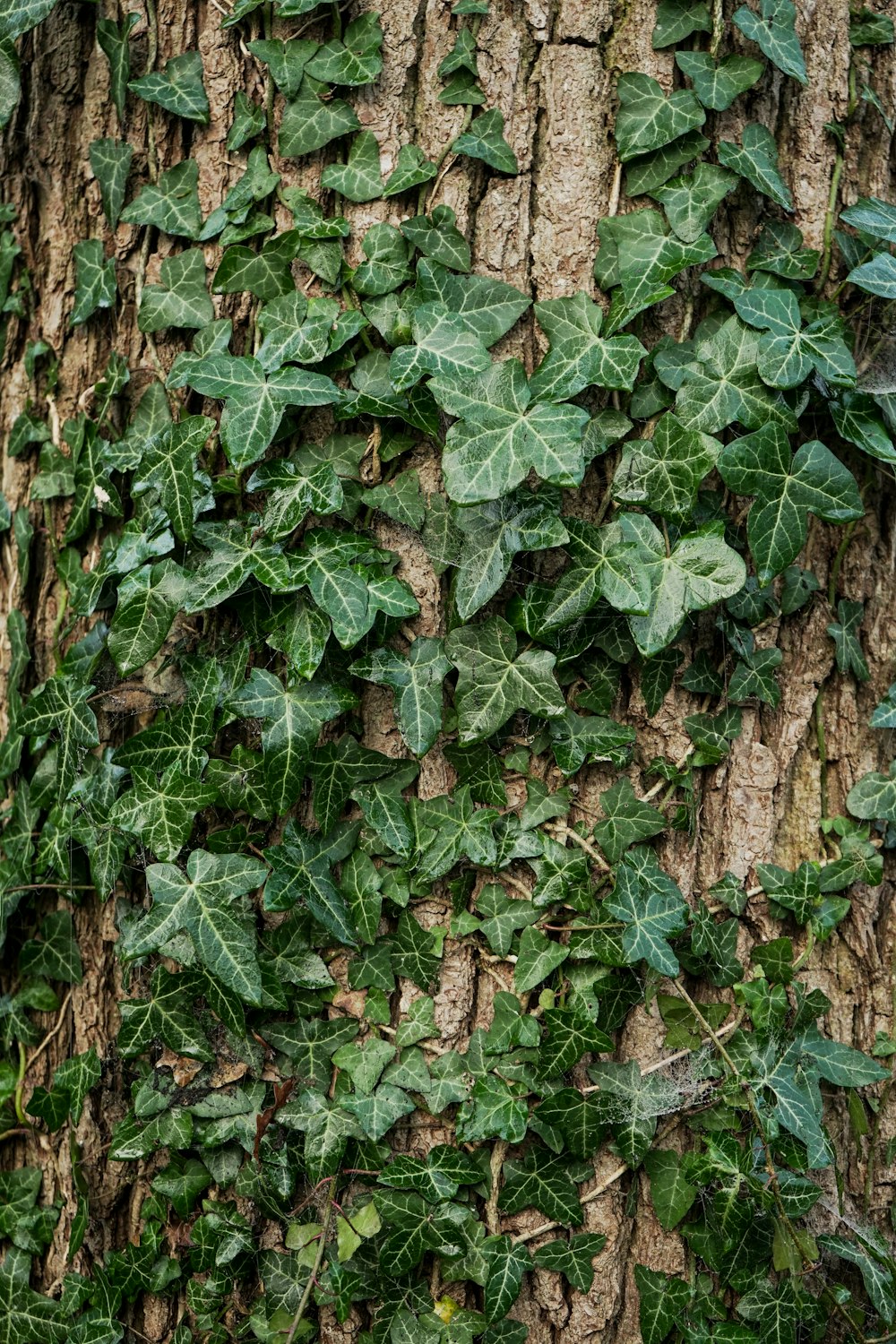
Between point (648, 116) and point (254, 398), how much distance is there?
780 millimetres

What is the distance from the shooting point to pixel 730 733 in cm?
168

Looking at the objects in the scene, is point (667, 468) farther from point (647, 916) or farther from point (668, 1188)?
point (668, 1188)

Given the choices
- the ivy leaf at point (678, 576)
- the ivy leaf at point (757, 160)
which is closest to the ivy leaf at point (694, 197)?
the ivy leaf at point (757, 160)

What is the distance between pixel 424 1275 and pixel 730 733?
1038 mm

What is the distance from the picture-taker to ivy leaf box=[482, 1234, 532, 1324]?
1.58 metres

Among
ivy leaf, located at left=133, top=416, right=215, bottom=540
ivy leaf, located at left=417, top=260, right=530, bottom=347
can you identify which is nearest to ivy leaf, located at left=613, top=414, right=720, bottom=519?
ivy leaf, located at left=417, top=260, right=530, bottom=347

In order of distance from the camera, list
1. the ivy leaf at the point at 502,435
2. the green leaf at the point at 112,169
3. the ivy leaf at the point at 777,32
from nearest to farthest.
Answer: the ivy leaf at the point at 502,435 < the ivy leaf at the point at 777,32 < the green leaf at the point at 112,169

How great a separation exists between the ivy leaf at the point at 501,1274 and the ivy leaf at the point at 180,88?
6.45 feet

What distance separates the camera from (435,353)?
154 centimetres

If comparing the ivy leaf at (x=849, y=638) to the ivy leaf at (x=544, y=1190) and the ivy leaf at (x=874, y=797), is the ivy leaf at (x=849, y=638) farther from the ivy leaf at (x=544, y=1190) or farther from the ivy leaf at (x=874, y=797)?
the ivy leaf at (x=544, y=1190)

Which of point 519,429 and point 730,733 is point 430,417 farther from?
point 730,733

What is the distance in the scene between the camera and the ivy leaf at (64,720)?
1800 mm

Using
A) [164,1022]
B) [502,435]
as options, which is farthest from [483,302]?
[164,1022]

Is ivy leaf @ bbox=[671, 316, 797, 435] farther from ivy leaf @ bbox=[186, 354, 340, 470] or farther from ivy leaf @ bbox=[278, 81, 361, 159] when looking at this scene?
ivy leaf @ bbox=[278, 81, 361, 159]
